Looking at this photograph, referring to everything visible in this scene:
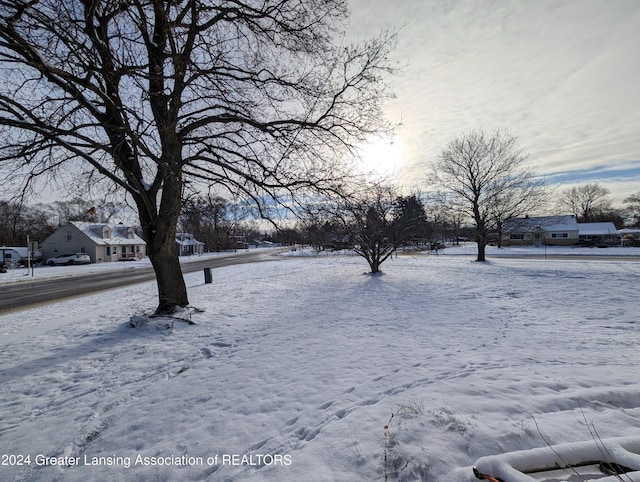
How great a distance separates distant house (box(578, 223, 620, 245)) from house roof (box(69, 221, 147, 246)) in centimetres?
7752

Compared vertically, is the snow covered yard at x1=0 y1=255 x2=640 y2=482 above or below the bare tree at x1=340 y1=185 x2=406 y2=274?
below

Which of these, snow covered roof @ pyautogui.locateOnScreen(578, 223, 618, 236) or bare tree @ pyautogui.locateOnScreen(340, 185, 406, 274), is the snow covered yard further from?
snow covered roof @ pyautogui.locateOnScreen(578, 223, 618, 236)

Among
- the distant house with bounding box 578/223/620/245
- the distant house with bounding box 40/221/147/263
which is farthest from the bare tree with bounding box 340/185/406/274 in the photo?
the distant house with bounding box 578/223/620/245

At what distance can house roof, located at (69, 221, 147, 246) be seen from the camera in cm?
4103

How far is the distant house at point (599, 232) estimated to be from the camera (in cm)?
5106

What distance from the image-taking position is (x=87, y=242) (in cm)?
4019

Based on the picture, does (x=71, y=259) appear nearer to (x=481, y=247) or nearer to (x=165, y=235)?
(x=165, y=235)

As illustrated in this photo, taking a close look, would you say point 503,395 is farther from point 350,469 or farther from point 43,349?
point 43,349

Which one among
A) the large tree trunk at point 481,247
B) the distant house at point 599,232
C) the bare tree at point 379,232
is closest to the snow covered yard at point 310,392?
the bare tree at point 379,232

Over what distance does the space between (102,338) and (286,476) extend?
5.98 meters

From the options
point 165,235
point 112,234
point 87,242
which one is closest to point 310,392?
point 165,235

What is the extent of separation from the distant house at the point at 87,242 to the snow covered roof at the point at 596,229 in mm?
77605

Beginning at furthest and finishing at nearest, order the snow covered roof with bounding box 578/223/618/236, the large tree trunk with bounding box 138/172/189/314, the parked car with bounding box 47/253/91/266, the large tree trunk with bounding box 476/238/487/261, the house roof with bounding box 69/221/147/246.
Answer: the snow covered roof with bounding box 578/223/618/236 → the house roof with bounding box 69/221/147/246 → the parked car with bounding box 47/253/91/266 → the large tree trunk with bounding box 476/238/487/261 → the large tree trunk with bounding box 138/172/189/314

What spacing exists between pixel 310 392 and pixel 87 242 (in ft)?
159
